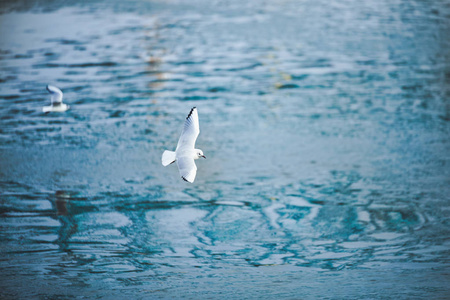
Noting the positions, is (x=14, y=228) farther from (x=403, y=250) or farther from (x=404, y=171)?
(x=404, y=171)

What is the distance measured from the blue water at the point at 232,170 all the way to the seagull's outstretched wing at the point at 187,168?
1.30 metres

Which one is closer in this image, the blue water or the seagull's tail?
the seagull's tail

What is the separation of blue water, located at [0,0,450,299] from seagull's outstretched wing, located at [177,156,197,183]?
1298mm

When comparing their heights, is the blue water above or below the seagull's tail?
below

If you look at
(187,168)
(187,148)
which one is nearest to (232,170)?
(187,148)

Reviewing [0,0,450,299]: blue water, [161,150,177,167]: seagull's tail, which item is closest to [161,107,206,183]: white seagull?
[161,150,177,167]: seagull's tail

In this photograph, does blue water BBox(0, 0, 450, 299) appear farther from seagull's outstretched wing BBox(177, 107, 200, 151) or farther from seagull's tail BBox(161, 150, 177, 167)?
seagull's outstretched wing BBox(177, 107, 200, 151)

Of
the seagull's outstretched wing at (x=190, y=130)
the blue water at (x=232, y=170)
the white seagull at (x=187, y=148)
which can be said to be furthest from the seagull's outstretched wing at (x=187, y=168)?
the blue water at (x=232, y=170)

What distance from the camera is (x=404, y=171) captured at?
10281 millimetres

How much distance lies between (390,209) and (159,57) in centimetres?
1077

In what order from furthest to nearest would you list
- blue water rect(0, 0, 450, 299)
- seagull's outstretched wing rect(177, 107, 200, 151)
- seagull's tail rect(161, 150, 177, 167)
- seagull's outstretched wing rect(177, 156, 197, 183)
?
blue water rect(0, 0, 450, 299)
seagull's outstretched wing rect(177, 107, 200, 151)
seagull's tail rect(161, 150, 177, 167)
seagull's outstretched wing rect(177, 156, 197, 183)

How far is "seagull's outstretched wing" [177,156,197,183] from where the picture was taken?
6.72m

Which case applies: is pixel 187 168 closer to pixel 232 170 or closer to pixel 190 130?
pixel 190 130

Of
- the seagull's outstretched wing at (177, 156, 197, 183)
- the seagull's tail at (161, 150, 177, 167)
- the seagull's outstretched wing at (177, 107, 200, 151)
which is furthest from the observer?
the seagull's outstretched wing at (177, 107, 200, 151)
